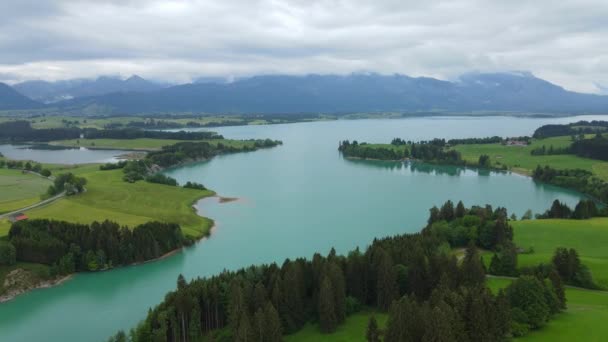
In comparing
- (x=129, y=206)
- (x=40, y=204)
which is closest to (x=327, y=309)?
(x=129, y=206)

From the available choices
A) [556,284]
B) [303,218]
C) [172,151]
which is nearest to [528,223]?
[556,284]

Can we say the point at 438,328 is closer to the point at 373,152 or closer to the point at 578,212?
the point at 578,212

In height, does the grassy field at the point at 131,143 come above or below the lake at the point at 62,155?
above

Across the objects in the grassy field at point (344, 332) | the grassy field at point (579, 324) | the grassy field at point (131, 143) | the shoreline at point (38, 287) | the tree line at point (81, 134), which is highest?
the tree line at point (81, 134)

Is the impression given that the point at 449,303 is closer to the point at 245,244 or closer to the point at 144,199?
the point at 245,244

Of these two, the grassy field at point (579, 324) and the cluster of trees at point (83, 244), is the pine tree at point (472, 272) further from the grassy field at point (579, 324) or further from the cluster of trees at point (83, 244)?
the cluster of trees at point (83, 244)

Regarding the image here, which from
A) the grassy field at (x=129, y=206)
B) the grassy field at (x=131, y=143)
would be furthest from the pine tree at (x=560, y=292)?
the grassy field at (x=131, y=143)
